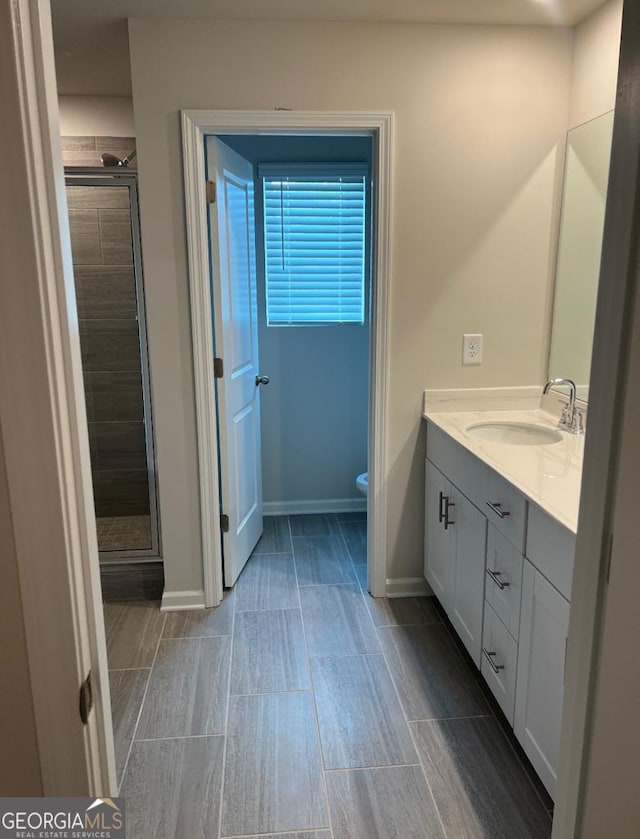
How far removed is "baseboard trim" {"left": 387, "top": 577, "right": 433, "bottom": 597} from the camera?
9.80 ft

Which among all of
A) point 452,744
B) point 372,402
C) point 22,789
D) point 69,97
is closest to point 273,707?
point 452,744

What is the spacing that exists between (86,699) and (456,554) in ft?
6.10

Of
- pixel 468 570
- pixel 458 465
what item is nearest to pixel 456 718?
pixel 468 570

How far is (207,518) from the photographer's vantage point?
9.20ft

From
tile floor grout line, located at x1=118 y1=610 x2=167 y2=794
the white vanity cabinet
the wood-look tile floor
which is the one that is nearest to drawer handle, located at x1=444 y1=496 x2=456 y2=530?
the white vanity cabinet

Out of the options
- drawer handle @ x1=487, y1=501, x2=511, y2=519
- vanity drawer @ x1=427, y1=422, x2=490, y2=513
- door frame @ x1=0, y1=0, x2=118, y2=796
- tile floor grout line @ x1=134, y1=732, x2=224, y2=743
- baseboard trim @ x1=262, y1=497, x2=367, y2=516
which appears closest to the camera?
door frame @ x1=0, y1=0, x2=118, y2=796

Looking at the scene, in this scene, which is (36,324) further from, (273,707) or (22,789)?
(273,707)

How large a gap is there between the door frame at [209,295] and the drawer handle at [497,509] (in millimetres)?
836

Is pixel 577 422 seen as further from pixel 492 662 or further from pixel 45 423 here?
pixel 45 423

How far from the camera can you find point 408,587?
2996 millimetres

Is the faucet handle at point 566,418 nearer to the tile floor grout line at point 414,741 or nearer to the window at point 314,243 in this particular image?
the tile floor grout line at point 414,741

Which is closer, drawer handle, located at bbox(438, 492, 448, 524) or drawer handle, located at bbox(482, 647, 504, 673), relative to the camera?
A: drawer handle, located at bbox(482, 647, 504, 673)

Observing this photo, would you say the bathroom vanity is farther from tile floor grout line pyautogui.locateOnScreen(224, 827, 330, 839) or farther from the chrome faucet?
tile floor grout line pyautogui.locateOnScreen(224, 827, 330, 839)

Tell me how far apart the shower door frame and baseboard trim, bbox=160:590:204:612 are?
0.24 metres
